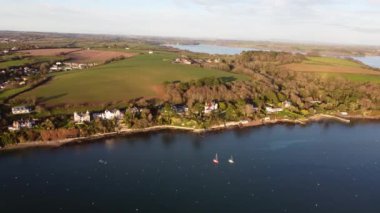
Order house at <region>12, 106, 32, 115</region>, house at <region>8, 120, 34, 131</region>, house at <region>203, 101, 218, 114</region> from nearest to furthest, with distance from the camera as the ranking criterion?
1. house at <region>8, 120, 34, 131</region>
2. house at <region>12, 106, 32, 115</region>
3. house at <region>203, 101, 218, 114</region>

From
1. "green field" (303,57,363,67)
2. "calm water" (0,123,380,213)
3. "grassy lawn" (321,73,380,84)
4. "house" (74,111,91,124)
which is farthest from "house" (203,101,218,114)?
"green field" (303,57,363,67)

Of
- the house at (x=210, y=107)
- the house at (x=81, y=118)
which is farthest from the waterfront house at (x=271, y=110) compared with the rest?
the house at (x=81, y=118)

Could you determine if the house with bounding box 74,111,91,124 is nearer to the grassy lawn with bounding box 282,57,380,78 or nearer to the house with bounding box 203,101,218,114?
the house with bounding box 203,101,218,114

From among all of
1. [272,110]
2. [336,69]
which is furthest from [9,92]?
[336,69]

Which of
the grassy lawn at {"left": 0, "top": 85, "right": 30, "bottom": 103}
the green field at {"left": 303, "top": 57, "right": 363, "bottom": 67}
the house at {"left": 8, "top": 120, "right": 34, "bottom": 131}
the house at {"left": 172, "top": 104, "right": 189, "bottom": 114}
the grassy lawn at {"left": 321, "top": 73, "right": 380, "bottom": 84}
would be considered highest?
the green field at {"left": 303, "top": 57, "right": 363, "bottom": 67}

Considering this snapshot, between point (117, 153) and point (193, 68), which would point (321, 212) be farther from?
point (193, 68)

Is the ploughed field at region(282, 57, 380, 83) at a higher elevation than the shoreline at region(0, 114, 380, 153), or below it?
higher
